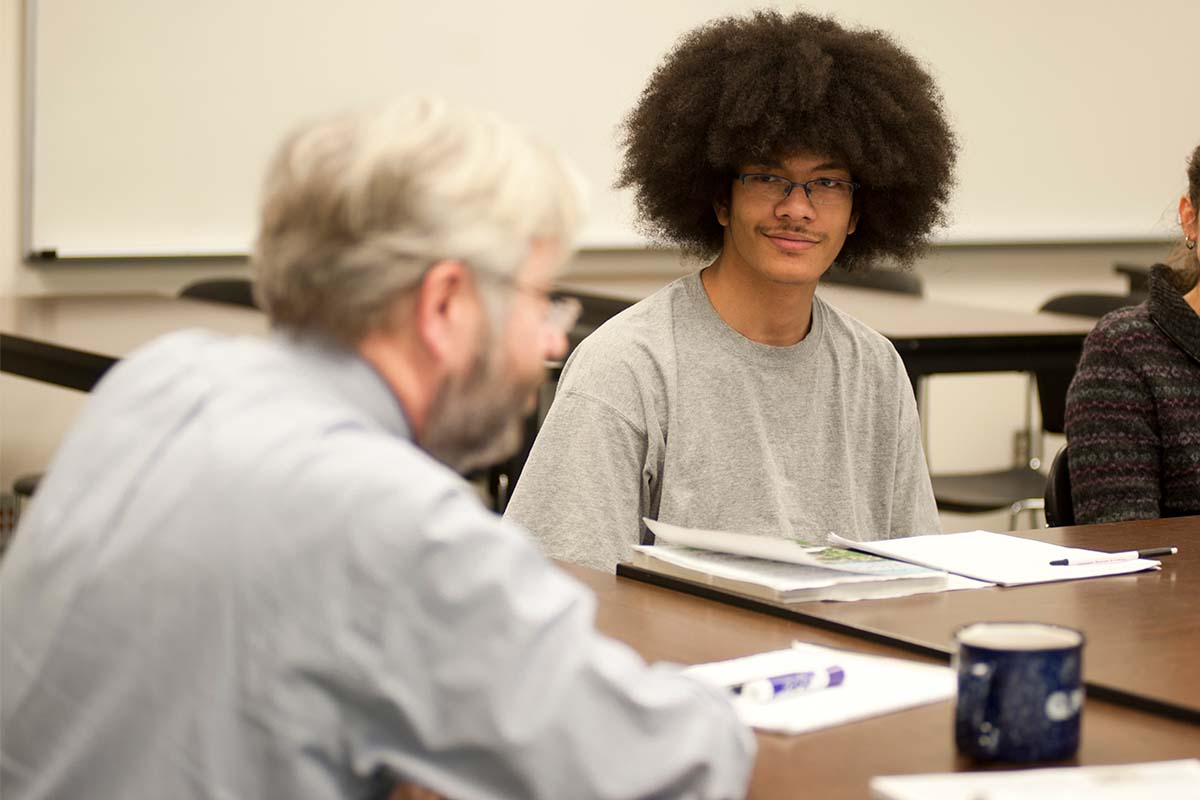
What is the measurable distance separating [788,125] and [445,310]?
4.17ft

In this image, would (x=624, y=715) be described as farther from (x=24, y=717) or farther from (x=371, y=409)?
(x=24, y=717)

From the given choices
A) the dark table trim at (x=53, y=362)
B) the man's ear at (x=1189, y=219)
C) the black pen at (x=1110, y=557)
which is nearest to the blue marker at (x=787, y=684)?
the black pen at (x=1110, y=557)

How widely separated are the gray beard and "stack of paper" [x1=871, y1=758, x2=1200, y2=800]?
357mm

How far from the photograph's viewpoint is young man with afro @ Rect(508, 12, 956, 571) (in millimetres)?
2096

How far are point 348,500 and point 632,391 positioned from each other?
1181mm

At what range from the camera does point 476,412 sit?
112cm

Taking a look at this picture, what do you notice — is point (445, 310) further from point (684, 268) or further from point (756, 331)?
point (684, 268)

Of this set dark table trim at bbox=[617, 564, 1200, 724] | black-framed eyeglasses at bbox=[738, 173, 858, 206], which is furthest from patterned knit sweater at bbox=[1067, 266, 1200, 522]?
dark table trim at bbox=[617, 564, 1200, 724]

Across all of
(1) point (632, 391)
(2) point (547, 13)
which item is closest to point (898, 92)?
(1) point (632, 391)

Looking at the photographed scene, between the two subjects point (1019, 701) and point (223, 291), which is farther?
point (223, 291)

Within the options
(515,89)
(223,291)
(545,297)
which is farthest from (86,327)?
(545,297)

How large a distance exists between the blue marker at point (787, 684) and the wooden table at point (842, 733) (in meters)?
0.07

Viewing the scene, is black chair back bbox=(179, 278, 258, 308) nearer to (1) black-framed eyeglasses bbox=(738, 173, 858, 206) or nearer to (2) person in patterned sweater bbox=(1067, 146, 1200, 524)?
(1) black-framed eyeglasses bbox=(738, 173, 858, 206)

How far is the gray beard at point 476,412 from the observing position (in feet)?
3.60
